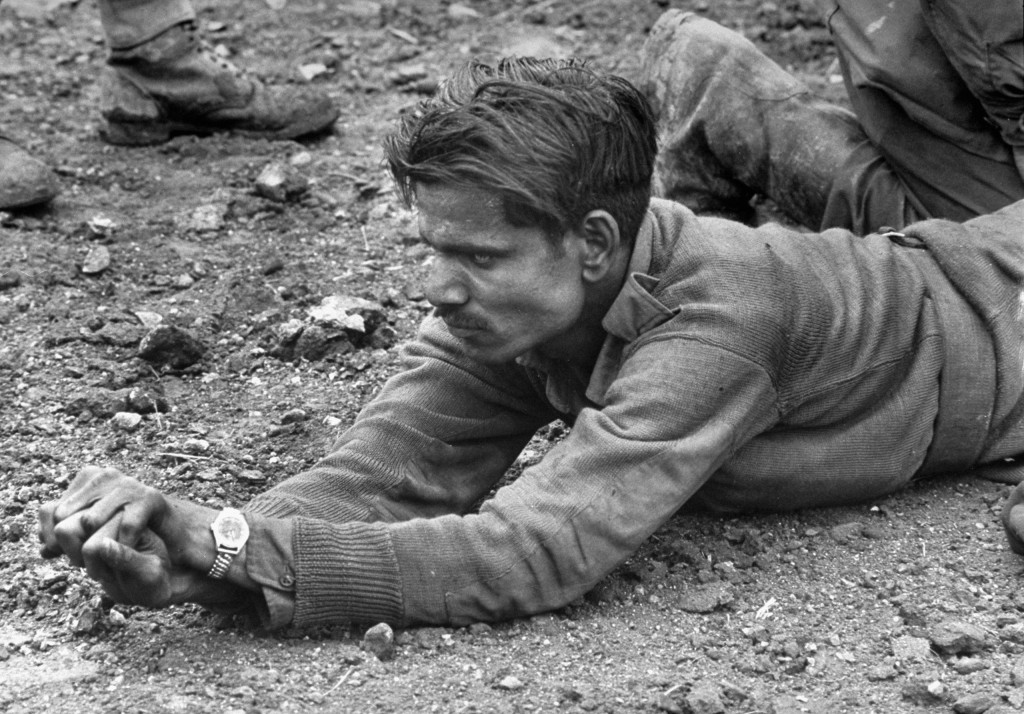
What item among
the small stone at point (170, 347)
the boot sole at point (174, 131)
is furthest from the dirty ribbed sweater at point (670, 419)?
the boot sole at point (174, 131)

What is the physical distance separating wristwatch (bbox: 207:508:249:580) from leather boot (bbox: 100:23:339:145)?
3.17m

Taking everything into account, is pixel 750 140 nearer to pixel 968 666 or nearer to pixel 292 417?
pixel 292 417

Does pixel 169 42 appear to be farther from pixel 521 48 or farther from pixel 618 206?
pixel 618 206

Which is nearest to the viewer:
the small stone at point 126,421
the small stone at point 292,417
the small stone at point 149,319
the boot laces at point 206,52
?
the small stone at point 126,421

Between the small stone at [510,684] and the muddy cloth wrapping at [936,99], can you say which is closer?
the small stone at [510,684]

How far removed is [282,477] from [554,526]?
961mm

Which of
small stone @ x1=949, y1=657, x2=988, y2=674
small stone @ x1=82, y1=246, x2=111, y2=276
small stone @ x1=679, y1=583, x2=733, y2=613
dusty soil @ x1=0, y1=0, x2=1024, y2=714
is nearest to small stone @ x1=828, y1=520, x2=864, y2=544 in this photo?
dusty soil @ x1=0, y1=0, x2=1024, y2=714

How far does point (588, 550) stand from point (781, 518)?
2.30 ft

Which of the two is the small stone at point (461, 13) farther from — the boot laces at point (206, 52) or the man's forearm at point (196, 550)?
the man's forearm at point (196, 550)

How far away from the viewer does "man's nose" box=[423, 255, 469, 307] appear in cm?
327

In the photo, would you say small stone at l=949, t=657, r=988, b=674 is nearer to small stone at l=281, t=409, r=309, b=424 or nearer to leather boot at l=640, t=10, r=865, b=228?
small stone at l=281, t=409, r=309, b=424

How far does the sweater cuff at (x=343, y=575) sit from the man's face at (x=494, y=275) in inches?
19.2

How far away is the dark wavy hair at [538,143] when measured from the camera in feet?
10.4

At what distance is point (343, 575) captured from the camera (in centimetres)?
307
